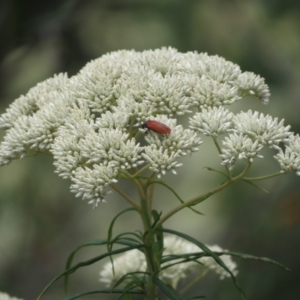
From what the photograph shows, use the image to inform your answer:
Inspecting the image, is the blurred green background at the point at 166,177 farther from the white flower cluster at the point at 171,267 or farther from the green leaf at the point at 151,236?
the green leaf at the point at 151,236

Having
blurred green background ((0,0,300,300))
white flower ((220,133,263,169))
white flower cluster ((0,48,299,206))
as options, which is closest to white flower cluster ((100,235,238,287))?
white flower cluster ((0,48,299,206))

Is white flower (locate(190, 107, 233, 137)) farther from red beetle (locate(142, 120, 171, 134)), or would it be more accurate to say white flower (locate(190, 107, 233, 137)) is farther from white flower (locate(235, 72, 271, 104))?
white flower (locate(235, 72, 271, 104))

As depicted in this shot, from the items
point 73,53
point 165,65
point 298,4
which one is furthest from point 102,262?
point 165,65

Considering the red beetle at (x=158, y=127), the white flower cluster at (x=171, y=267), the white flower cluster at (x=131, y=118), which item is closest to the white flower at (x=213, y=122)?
the white flower cluster at (x=131, y=118)

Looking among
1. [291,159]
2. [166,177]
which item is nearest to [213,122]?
[291,159]

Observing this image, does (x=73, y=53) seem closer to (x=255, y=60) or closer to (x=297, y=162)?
(x=255, y=60)

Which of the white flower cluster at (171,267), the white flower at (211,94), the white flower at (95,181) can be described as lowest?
the white flower cluster at (171,267)

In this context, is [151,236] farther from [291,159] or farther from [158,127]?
[291,159]
